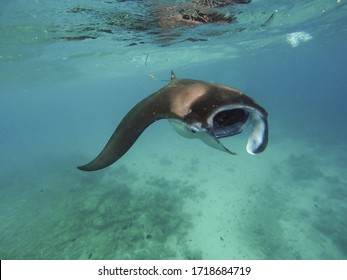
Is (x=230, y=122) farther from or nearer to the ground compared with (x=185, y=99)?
nearer to the ground

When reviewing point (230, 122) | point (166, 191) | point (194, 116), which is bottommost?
point (166, 191)

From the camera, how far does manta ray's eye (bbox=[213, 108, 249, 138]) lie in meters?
3.80

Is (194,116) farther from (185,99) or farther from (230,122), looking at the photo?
(230,122)

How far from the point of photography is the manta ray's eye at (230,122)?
3.80 m

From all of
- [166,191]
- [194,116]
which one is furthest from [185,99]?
[166,191]

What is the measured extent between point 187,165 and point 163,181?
378 cm

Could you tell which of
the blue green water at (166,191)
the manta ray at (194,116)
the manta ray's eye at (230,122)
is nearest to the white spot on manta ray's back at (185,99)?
the manta ray at (194,116)

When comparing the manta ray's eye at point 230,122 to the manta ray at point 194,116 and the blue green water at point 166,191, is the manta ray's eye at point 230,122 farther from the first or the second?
the blue green water at point 166,191

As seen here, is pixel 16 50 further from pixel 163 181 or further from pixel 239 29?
pixel 239 29

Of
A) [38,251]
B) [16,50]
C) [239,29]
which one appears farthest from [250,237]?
[16,50]

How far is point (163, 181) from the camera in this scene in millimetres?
18609

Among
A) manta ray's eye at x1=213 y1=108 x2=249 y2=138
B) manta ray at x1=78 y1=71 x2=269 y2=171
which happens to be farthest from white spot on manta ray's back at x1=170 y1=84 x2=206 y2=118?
manta ray's eye at x1=213 y1=108 x2=249 y2=138

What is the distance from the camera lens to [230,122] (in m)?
4.03

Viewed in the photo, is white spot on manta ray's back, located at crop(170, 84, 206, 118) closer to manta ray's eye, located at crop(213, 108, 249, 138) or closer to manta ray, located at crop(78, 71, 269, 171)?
manta ray, located at crop(78, 71, 269, 171)
